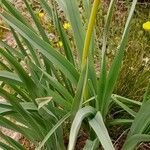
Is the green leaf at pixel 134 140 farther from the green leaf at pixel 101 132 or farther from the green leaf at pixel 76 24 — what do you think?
the green leaf at pixel 76 24

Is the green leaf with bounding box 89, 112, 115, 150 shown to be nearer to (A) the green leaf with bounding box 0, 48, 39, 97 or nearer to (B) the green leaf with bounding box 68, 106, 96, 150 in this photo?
(B) the green leaf with bounding box 68, 106, 96, 150

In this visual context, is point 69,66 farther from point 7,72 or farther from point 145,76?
point 145,76

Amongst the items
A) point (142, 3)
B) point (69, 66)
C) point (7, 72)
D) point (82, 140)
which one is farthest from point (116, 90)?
point (142, 3)

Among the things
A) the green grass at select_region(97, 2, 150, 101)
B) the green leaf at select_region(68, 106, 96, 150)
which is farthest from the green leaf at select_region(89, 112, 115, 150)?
the green grass at select_region(97, 2, 150, 101)

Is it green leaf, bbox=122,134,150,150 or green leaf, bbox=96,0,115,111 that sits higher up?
green leaf, bbox=96,0,115,111

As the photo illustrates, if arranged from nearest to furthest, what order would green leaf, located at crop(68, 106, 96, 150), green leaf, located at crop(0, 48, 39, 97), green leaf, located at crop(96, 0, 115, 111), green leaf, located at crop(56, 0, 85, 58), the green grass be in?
green leaf, located at crop(68, 106, 96, 150) → green leaf, located at crop(0, 48, 39, 97) → green leaf, located at crop(96, 0, 115, 111) → green leaf, located at crop(56, 0, 85, 58) → the green grass

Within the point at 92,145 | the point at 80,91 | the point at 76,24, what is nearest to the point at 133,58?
the point at 76,24

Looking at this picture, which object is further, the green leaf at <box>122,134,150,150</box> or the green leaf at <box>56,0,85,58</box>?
the green leaf at <box>56,0,85,58</box>

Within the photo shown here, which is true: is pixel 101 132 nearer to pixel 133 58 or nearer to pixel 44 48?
pixel 44 48
